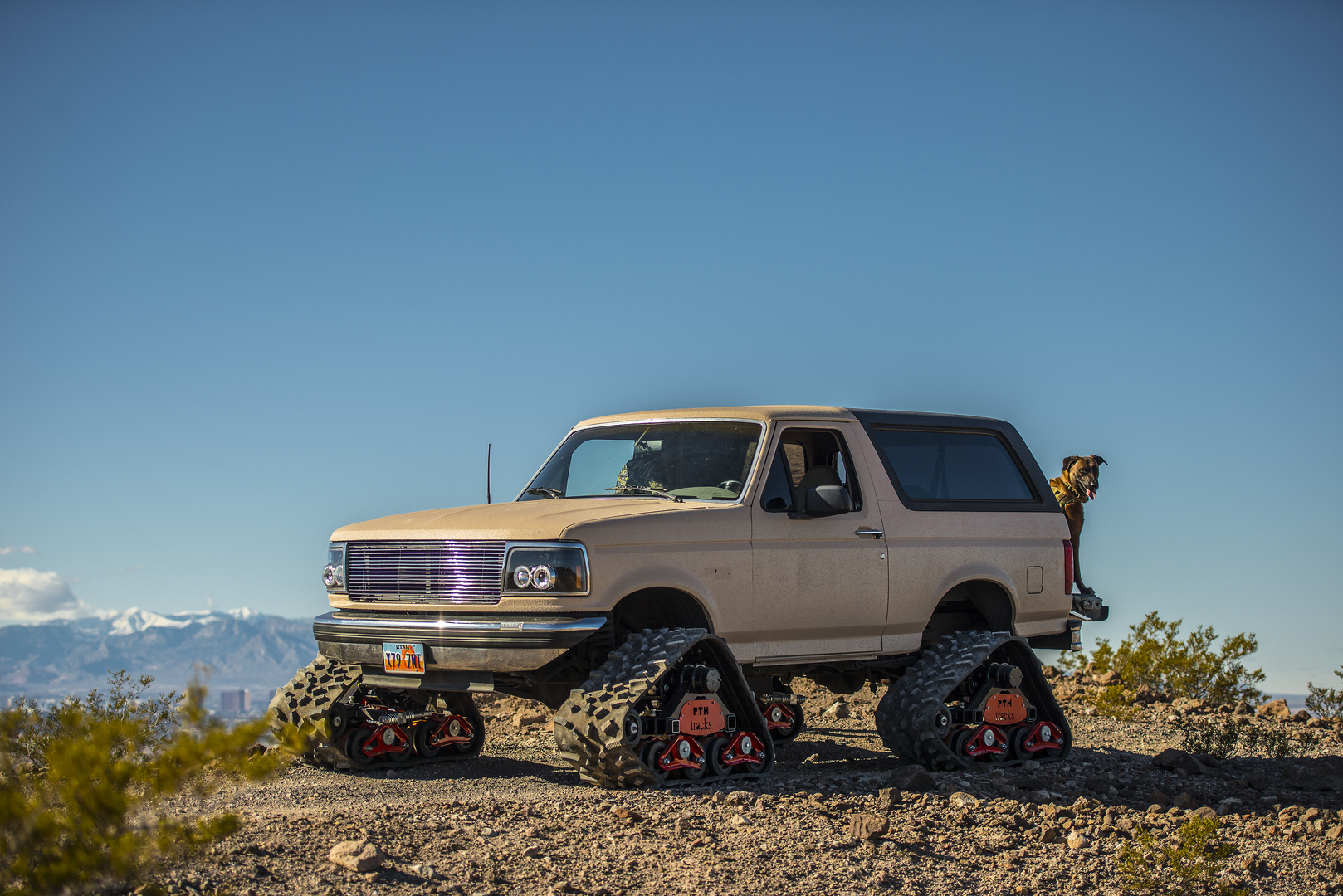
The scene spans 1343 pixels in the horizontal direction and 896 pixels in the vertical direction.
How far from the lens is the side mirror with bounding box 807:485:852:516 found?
7.88 metres

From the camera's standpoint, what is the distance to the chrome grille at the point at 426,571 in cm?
724

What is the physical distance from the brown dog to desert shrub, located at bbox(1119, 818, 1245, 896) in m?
6.22

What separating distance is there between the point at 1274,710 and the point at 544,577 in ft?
37.1

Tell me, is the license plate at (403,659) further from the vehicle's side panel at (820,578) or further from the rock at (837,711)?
the rock at (837,711)

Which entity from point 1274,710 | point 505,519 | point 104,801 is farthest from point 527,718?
point 1274,710

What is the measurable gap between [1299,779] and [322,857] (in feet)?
24.4

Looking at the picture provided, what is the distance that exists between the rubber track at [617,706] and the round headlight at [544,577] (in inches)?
23.9

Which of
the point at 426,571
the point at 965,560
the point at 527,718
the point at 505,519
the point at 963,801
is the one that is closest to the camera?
the point at 963,801

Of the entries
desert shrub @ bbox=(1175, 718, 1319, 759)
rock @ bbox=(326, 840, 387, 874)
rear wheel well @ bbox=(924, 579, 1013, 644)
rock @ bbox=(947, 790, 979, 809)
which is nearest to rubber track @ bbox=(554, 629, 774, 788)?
rock @ bbox=(947, 790, 979, 809)

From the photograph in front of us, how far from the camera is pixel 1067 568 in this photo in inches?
394

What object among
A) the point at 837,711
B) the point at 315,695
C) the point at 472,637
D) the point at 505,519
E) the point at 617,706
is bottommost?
the point at 837,711

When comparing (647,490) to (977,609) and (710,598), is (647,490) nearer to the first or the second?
(710,598)

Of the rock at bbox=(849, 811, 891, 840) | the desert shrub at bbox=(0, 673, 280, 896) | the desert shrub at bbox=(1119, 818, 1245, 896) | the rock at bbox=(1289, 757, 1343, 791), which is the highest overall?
the desert shrub at bbox=(0, 673, 280, 896)

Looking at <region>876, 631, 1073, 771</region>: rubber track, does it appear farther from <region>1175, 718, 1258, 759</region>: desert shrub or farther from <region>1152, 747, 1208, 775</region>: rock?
<region>1175, 718, 1258, 759</region>: desert shrub
